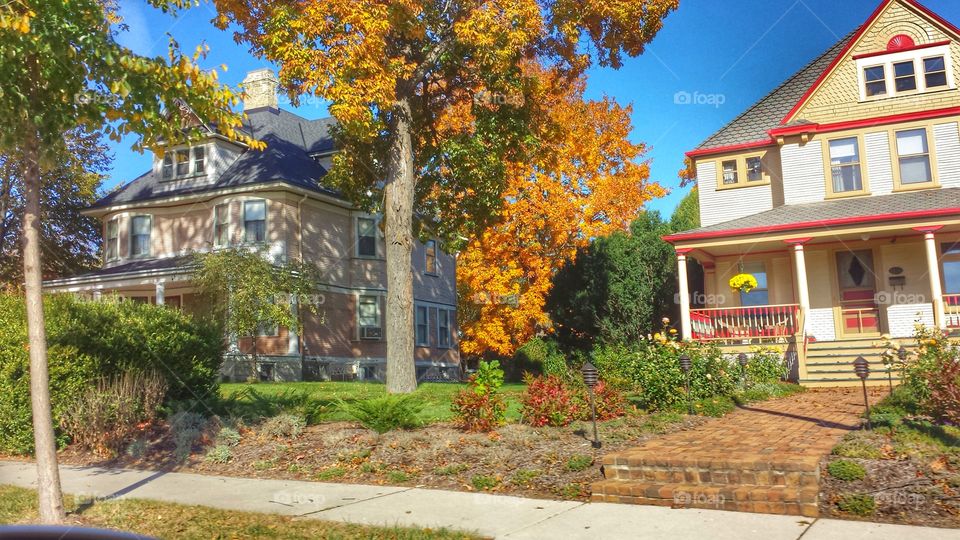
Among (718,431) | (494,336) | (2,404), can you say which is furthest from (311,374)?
(718,431)

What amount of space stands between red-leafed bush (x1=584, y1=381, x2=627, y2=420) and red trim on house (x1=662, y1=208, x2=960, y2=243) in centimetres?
963

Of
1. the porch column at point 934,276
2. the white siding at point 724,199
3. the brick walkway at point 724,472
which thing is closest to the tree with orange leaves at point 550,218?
the white siding at point 724,199

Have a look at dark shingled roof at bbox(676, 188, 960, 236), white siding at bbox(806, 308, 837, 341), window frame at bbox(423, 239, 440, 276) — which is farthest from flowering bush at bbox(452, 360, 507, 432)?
window frame at bbox(423, 239, 440, 276)

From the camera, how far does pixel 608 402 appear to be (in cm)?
1038

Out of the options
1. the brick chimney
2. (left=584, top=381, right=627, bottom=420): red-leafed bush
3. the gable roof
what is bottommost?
(left=584, top=381, right=627, bottom=420): red-leafed bush

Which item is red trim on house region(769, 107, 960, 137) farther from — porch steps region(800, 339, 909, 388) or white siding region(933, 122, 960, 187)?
porch steps region(800, 339, 909, 388)

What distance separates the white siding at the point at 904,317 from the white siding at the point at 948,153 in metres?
3.24

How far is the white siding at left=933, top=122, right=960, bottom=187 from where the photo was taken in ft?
61.7

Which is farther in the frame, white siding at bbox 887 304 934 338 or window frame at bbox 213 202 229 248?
window frame at bbox 213 202 229 248

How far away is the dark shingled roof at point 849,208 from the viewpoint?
17547 millimetres

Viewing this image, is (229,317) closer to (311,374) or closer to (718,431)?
(311,374)

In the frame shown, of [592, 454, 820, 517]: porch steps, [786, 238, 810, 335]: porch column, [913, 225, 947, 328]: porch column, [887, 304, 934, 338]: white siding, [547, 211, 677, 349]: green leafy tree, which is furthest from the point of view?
[547, 211, 677, 349]: green leafy tree

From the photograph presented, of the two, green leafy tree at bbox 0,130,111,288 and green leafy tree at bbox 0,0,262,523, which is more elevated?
green leafy tree at bbox 0,130,111,288

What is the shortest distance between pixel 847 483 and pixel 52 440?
271 inches
